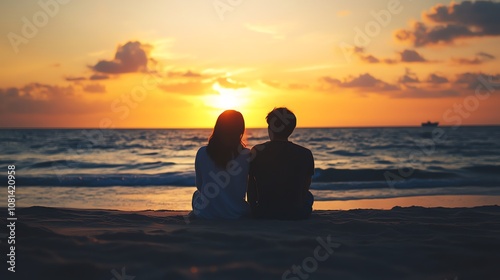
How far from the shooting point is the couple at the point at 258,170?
530cm

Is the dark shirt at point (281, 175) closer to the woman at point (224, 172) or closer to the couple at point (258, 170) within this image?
the couple at point (258, 170)

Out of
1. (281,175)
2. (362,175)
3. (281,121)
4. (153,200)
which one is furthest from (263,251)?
(362,175)

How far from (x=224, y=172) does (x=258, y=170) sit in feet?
1.35

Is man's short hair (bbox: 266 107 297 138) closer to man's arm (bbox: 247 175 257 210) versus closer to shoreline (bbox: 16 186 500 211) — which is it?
man's arm (bbox: 247 175 257 210)

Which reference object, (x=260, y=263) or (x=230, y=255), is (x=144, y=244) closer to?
(x=230, y=255)

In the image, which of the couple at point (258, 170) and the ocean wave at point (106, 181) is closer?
the couple at point (258, 170)

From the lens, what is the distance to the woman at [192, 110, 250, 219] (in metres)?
5.22

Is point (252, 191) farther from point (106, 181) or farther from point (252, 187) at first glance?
point (106, 181)

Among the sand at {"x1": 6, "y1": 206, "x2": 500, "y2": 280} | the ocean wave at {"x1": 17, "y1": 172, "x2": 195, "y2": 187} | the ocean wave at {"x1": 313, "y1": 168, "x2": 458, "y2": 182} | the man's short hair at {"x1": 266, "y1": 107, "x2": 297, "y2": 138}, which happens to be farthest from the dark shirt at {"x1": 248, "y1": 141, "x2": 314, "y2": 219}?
the ocean wave at {"x1": 313, "y1": 168, "x2": 458, "y2": 182}

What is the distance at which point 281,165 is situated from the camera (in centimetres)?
534

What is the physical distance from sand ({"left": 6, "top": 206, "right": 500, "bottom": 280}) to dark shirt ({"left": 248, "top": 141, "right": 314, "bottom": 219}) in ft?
0.88

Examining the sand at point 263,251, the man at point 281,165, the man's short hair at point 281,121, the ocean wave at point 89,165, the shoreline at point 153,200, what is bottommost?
the shoreline at point 153,200

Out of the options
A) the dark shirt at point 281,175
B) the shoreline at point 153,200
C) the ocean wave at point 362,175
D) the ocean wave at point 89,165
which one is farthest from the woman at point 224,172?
the ocean wave at point 89,165

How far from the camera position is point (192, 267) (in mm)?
3482
